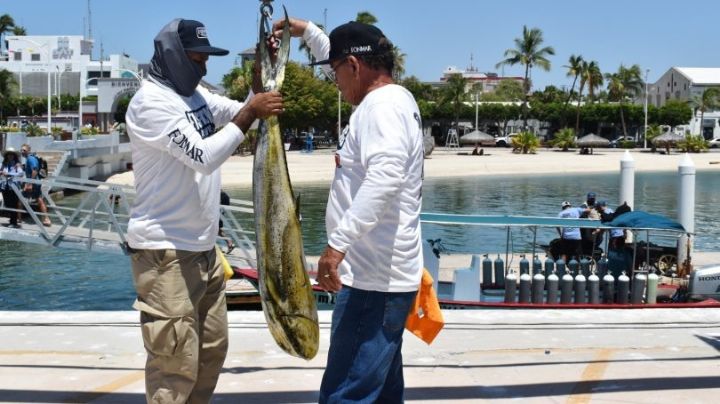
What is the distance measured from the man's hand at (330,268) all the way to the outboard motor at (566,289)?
31.4 ft

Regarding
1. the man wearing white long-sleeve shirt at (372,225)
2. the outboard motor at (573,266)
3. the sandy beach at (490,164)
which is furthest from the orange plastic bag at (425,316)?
the sandy beach at (490,164)

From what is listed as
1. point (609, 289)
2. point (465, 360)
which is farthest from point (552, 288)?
point (465, 360)

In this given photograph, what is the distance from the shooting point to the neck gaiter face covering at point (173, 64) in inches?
165

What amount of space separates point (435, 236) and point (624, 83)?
105 metres

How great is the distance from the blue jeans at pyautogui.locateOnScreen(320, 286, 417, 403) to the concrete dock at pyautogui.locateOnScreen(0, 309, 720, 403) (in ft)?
4.83

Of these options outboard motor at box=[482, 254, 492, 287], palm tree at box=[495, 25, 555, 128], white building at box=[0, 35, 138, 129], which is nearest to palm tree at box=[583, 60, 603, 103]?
palm tree at box=[495, 25, 555, 128]

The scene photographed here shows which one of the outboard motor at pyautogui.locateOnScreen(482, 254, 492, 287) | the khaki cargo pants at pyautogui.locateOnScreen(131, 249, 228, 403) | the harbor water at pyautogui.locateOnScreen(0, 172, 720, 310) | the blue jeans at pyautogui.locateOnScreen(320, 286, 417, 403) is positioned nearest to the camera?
the blue jeans at pyautogui.locateOnScreen(320, 286, 417, 403)

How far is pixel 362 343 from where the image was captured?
3.86m

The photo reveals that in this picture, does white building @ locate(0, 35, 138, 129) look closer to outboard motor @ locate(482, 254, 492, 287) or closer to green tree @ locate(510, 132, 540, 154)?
green tree @ locate(510, 132, 540, 154)

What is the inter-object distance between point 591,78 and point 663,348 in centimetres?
10652

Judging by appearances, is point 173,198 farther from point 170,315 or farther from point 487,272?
point 487,272

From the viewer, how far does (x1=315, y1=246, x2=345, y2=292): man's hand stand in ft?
12.0

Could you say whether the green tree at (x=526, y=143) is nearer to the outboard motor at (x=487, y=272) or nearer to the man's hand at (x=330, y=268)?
the outboard motor at (x=487, y=272)

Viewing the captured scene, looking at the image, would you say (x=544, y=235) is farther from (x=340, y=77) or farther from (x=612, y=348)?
(x=340, y=77)
